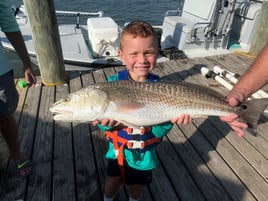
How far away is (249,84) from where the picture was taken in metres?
2.46

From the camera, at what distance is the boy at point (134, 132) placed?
2.34 m

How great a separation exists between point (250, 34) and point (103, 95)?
24.4 feet

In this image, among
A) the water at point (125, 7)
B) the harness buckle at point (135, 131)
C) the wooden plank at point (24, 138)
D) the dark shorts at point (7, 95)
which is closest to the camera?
the harness buckle at point (135, 131)

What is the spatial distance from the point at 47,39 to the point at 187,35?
4.16m

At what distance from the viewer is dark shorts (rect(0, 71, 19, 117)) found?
108 inches

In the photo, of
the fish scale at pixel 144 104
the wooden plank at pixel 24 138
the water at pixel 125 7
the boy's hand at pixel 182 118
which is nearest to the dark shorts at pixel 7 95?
the fish scale at pixel 144 104

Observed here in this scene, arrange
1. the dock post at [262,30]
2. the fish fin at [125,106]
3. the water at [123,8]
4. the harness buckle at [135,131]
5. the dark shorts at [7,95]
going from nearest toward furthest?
1. the fish fin at [125,106]
2. the harness buckle at [135,131]
3. the dark shorts at [7,95]
4. the dock post at [262,30]
5. the water at [123,8]

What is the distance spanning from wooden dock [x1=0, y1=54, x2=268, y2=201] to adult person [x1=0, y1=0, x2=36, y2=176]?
9.1 inches

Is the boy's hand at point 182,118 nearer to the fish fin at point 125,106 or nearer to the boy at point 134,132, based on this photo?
the boy at point 134,132

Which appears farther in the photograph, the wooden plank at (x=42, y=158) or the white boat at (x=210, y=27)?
the white boat at (x=210, y=27)

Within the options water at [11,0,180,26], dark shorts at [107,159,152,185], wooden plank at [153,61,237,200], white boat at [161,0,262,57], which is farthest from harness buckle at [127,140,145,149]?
water at [11,0,180,26]

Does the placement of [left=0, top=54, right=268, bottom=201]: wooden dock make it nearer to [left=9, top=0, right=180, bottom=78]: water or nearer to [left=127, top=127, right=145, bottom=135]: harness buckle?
[left=127, top=127, right=145, bottom=135]: harness buckle

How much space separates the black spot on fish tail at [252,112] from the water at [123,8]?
13.9 metres

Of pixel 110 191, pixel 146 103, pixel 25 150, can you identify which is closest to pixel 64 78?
pixel 25 150
